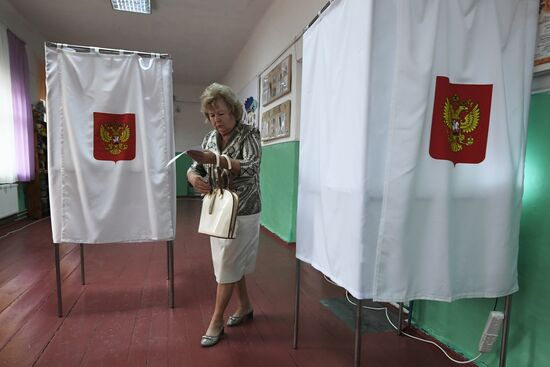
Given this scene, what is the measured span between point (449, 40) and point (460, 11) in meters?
0.09

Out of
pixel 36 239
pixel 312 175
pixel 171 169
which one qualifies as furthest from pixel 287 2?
pixel 36 239

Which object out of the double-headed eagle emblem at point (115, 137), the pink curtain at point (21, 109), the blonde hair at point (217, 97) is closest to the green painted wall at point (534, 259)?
the blonde hair at point (217, 97)

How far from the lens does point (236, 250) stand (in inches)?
61.8

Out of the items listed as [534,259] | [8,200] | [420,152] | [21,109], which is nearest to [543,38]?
[420,152]

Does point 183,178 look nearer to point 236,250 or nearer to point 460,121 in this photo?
point 236,250

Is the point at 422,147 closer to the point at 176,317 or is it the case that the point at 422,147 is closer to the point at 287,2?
the point at 176,317

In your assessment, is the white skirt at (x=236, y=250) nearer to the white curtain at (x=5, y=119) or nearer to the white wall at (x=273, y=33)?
the white wall at (x=273, y=33)

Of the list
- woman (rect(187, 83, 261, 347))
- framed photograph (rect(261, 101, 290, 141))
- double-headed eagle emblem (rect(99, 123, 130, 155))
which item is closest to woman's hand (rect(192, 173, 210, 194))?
woman (rect(187, 83, 261, 347))

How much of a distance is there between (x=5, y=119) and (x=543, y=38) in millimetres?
5375

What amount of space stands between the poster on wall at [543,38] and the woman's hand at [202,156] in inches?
49.6

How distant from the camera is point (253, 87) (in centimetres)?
521

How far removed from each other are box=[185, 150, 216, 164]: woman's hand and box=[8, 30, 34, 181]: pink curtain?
4.52 meters

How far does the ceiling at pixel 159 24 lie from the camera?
171 inches

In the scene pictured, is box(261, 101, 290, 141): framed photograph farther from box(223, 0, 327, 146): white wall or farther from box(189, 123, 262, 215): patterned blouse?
box(189, 123, 262, 215): patterned blouse
